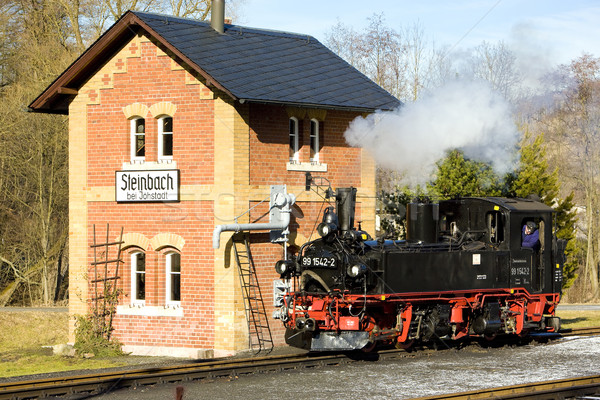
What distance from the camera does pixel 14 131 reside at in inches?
1162

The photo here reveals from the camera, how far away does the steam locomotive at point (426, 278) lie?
14.1 metres

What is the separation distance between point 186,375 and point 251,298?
4192mm

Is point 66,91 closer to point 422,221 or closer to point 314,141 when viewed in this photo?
point 314,141

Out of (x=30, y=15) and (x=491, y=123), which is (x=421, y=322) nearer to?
(x=491, y=123)

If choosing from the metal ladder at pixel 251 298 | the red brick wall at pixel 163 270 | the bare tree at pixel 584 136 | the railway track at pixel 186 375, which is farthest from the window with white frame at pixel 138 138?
the bare tree at pixel 584 136

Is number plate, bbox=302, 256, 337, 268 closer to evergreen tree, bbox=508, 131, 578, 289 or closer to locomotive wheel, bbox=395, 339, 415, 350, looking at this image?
locomotive wheel, bbox=395, 339, 415, 350

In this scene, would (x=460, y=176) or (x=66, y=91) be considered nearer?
(x=66, y=91)

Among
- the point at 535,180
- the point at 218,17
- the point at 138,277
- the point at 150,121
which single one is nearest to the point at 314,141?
the point at 150,121

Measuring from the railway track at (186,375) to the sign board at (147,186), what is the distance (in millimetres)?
4386

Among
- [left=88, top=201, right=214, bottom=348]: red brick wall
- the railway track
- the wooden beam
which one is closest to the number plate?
the railway track

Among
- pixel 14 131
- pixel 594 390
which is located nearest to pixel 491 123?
pixel 594 390

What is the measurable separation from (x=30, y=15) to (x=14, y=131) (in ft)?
25.0

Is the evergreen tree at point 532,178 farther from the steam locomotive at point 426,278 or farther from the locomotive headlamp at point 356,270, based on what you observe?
the locomotive headlamp at point 356,270

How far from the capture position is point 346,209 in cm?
1457
